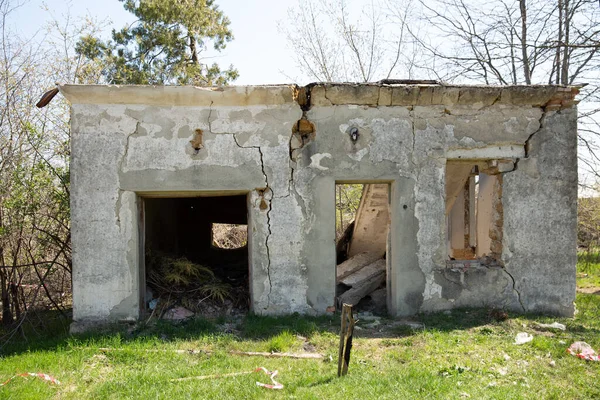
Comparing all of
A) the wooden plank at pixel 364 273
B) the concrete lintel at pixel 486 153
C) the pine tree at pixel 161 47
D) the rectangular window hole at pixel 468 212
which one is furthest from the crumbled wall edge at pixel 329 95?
the pine tree at pixel 161 47

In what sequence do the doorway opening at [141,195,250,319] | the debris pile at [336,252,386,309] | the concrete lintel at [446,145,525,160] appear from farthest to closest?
the debris pile at [336,252,386,309] < the doorway opening at [141,195,250,319] < the concrete lintel at [446,145,525,160]

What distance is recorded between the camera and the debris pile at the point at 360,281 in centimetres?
683

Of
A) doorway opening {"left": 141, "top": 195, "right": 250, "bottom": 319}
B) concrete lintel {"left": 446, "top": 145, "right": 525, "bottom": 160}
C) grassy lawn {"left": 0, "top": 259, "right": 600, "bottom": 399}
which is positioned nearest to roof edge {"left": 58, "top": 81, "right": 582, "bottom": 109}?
concrete lintel {"left": 446, "top": 145, "right": 525, "bottom": 160}

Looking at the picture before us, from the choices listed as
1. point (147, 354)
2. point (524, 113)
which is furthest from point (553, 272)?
point (147, 354)

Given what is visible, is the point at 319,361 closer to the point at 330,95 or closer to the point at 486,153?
the point at 330,95

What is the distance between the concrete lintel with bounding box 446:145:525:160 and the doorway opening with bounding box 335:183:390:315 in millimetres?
1032

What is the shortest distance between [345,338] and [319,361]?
0.66 meters

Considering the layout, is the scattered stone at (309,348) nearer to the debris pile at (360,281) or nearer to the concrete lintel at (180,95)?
the debris pile at (360,281)

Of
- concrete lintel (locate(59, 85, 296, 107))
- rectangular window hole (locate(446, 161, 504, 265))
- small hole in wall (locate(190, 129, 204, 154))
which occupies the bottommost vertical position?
rectangular window hole (locate(446, 161, 504, 265))

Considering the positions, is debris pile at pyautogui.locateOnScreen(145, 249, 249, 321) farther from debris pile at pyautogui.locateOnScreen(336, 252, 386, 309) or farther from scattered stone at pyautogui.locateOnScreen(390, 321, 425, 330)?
scattered stone at pyautogui.locateOnScreen(390, 321, 425, 330)

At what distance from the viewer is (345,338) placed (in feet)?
13.6

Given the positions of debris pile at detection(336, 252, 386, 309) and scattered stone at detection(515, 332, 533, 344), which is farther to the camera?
debris pile at detection(336, 252, 386, 309)

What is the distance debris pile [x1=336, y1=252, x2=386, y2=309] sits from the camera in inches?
269

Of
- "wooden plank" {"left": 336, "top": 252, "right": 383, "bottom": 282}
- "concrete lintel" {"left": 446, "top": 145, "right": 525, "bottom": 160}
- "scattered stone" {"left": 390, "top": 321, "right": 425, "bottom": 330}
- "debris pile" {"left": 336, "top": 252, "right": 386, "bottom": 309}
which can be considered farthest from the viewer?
"wooden plank" {"left": 336, "top": 252, "right": 383, "bottom": 282}
